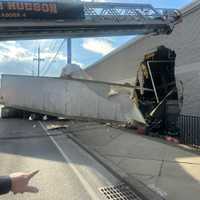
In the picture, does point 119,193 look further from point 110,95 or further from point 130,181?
point 110,95

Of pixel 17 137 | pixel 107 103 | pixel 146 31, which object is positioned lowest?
pixel 17 137

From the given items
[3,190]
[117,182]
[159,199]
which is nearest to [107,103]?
[117,182]

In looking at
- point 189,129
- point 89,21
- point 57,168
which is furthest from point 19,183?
point 89,21

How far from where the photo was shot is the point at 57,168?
372 inches

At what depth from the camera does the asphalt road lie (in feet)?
23.3

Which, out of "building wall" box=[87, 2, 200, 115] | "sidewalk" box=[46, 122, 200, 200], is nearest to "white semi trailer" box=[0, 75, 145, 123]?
"building wall" box=[87, 2, 200, 115]

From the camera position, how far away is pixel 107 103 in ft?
68.9

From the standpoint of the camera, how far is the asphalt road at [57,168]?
23.3 ft

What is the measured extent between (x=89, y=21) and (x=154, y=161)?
11185 millimetres

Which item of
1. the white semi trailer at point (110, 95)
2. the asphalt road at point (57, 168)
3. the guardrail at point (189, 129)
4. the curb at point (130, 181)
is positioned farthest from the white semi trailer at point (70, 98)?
the curb at point (130, 181)

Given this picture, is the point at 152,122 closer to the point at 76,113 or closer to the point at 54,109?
the point at 76,113

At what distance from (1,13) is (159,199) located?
1467 cm

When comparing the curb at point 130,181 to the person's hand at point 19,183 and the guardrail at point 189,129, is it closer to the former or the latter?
the person's hand at point 19,183

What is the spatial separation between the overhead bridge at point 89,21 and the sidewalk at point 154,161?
650 cm
